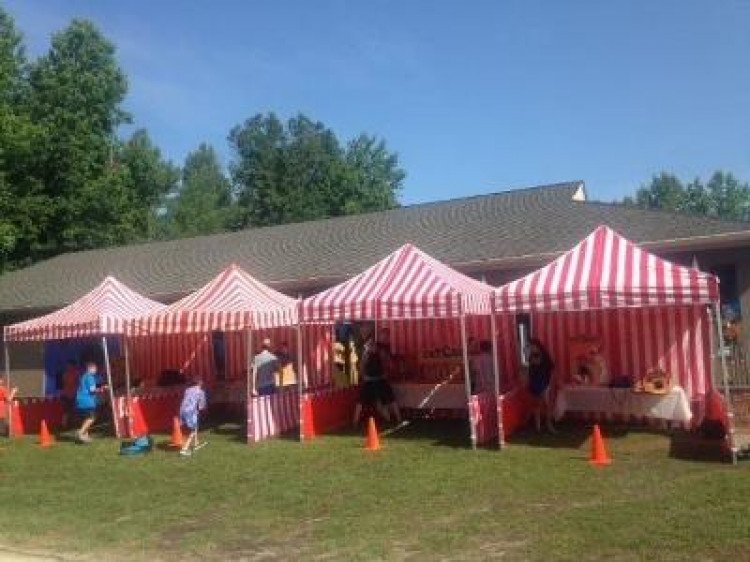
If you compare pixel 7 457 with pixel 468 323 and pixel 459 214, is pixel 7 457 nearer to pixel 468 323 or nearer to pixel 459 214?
pixel 468 323

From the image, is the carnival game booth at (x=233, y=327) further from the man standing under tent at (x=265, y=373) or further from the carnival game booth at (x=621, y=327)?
the carnival game booth at (x=621, y=327)

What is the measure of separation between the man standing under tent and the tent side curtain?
5.02 m

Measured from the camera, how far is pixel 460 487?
34.0ft

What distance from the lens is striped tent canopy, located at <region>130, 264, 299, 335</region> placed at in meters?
15.1

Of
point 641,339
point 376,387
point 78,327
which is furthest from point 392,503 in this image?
point 78,327

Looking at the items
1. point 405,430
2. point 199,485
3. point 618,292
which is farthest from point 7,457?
point 618,292

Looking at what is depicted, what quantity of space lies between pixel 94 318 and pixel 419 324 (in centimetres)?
645

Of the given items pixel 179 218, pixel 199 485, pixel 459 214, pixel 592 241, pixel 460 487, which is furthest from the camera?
pixel 179 218

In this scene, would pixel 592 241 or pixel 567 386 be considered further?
pixel 567 386

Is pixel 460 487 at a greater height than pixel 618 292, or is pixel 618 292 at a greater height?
pixel 618 292

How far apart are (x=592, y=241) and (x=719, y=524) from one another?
6.10 m

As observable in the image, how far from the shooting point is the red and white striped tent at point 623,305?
11781mm

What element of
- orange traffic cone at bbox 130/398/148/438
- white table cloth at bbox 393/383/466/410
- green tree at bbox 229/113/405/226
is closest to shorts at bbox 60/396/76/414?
orange traffic cone at bbox 130/398/148/438

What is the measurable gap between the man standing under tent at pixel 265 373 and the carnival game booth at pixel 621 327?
5.01 meters
